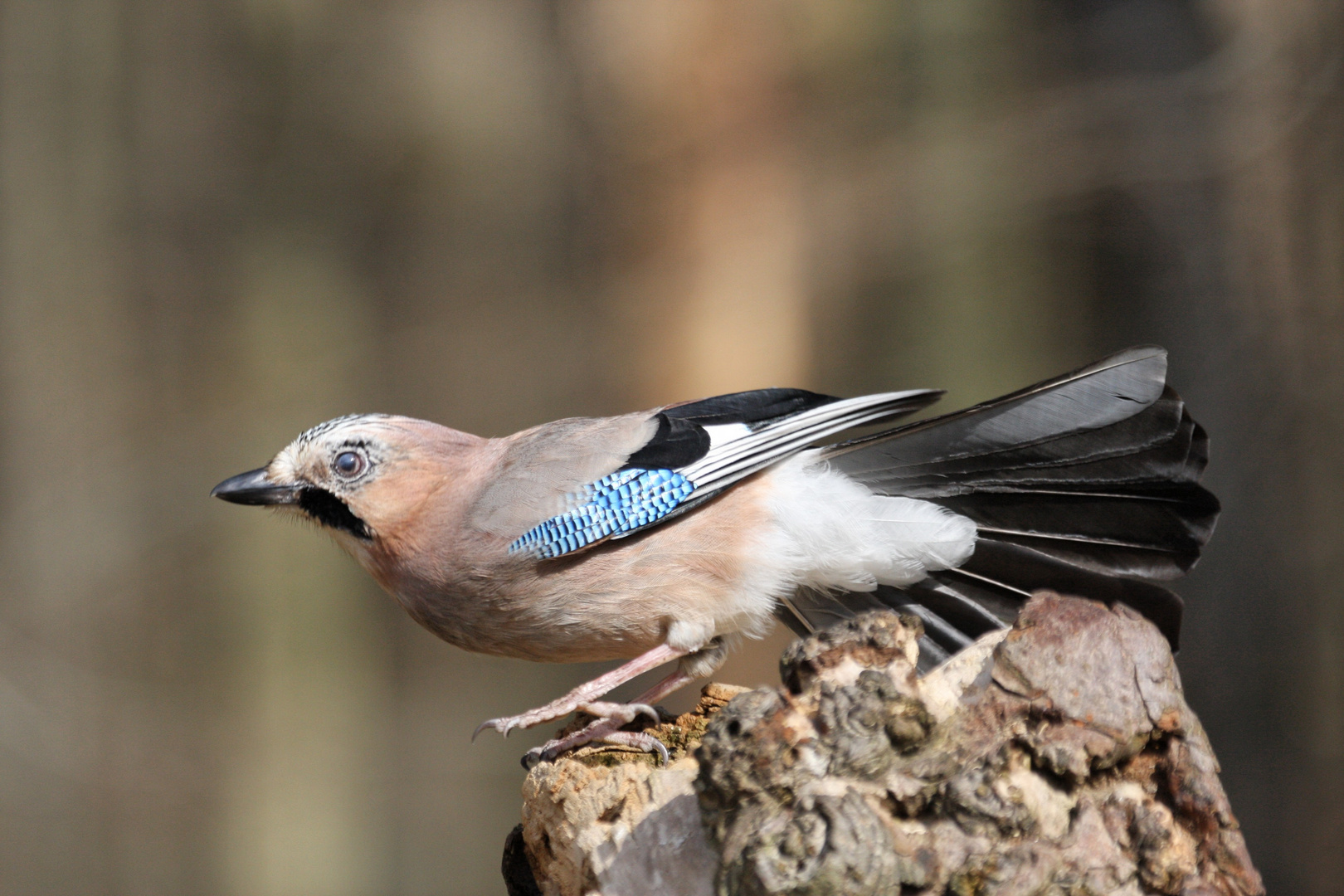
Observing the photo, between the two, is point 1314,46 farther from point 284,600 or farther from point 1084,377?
point 284,600

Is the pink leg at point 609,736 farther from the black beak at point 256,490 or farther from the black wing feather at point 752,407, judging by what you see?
the black beak at point 256,490

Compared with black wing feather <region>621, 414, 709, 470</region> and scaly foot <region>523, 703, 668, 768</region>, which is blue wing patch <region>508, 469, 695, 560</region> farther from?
scaly foot <region>523, 703, 668, 768</region>

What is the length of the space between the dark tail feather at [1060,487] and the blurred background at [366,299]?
1.88 m

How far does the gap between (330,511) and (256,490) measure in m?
0.13

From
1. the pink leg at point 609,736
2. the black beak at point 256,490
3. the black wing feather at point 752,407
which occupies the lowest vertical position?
the pink leg at point 609,736

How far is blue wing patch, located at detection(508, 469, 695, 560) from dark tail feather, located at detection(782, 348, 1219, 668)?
332 millimetres

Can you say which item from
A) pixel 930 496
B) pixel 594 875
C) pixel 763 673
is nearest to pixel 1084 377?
pixel 930 496

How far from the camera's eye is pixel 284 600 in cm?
399

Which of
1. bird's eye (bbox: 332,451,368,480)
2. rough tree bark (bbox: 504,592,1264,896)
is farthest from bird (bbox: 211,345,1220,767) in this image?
rough tree bark (bbox: 504,592,1264,896)

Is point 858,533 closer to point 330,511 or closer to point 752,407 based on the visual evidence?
point 752,407

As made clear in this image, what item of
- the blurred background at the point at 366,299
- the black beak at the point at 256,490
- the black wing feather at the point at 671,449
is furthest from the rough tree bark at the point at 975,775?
the blurred background at the point at 366,299

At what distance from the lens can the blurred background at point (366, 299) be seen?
3.88m

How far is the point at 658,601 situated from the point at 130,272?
312 centimetres

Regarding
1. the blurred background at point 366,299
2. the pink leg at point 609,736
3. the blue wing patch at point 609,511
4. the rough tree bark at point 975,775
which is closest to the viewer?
the rough tree bark at point 975,775
